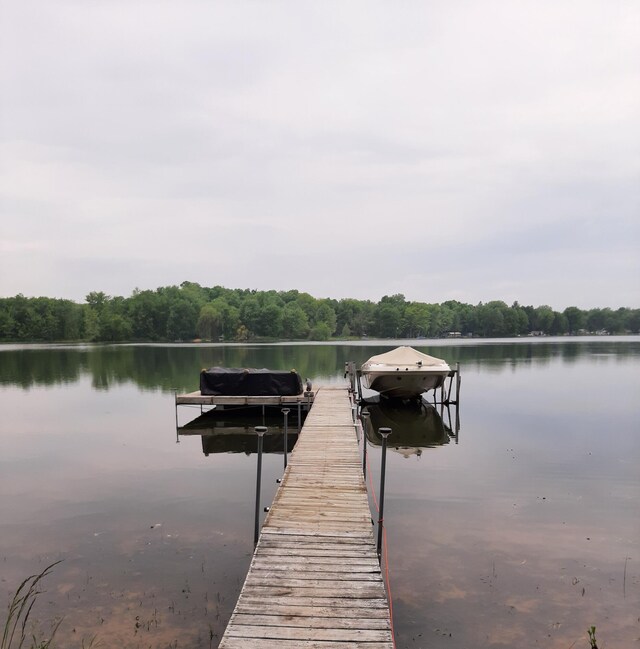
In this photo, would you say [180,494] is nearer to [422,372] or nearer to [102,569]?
[102,569]

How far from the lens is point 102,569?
8.70 m

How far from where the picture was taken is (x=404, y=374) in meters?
24.8

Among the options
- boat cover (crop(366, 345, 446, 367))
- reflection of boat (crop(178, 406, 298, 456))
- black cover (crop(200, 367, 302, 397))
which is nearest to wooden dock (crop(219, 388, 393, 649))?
reflection of boat (crop(178, 406, 298, 456))

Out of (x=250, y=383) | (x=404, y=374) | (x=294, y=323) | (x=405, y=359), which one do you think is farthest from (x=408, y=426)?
(x=294, y=323)

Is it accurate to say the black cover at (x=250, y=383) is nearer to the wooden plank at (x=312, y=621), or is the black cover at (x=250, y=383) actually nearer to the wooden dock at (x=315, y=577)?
the wooden dock at (x=315, y=577)

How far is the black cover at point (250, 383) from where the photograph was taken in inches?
→ 894

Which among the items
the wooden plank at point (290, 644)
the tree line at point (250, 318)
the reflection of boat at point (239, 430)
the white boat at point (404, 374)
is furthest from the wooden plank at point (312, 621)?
the tree line at point (250, 318)

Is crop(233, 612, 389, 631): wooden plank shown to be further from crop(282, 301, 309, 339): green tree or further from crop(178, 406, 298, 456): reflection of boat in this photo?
crop(282, 301, 309, 339): green tree

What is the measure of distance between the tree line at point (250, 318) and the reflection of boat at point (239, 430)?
125 m

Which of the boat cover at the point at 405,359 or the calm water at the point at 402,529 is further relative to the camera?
the boat cover at the point at 405,359

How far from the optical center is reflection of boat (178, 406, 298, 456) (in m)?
18.1

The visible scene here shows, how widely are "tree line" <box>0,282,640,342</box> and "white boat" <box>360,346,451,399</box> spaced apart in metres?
124

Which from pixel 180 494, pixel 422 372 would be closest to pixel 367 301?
pixel 422 372

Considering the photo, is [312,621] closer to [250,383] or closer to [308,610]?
[308,610]
